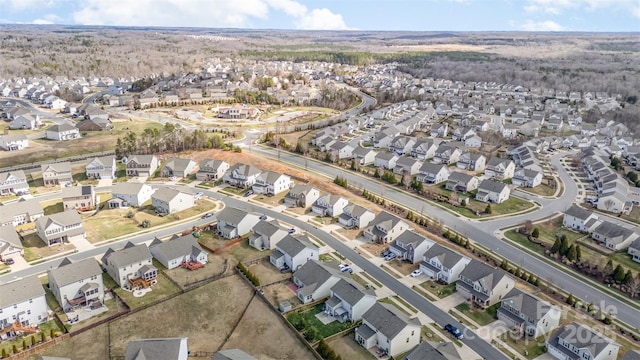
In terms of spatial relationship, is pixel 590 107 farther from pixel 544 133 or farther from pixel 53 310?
pixel 53 310

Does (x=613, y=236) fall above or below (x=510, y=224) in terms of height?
above

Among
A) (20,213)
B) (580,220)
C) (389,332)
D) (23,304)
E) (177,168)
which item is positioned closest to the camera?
(389,332)

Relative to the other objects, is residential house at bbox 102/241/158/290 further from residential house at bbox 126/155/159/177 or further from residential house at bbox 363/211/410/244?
residential house at bbox 126/155/159/177

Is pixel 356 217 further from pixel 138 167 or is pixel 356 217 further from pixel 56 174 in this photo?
pixel 56 174

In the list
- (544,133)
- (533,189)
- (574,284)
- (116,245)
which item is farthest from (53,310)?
(544,133)

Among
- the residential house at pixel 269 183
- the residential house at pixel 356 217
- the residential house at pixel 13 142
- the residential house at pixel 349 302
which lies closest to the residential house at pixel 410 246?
the residential house at pixel 356 217

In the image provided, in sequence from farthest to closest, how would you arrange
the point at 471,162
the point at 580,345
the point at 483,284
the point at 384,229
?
the point at 471,162 → the point at 384,229 → the point at 483,284 → the point at 580,345

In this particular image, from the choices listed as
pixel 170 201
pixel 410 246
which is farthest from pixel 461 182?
pixel 170 201
